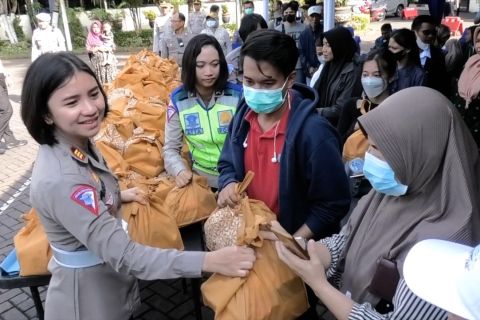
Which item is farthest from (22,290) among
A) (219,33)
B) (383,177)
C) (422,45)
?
(219,33)

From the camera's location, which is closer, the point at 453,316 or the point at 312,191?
the point at 453,316

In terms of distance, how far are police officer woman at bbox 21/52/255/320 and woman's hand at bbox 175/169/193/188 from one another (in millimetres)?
865

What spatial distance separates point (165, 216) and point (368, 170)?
1.17 m

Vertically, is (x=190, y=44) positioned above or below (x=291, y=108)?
above

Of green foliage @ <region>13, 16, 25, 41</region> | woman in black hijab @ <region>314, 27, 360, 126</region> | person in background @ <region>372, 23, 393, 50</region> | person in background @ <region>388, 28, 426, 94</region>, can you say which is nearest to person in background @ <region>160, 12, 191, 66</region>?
person in background @ <region>372, 23, 393, 50</region>

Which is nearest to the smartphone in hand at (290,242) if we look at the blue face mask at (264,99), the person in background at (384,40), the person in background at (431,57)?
the blue face mask at (264,99)

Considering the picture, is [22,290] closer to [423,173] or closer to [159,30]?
[423,173]

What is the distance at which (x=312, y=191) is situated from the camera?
190cm

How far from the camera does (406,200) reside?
1.57 metres

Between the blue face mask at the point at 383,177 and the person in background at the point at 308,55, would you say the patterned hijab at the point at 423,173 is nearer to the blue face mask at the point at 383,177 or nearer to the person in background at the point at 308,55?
the blue face mask at the point at 383,177

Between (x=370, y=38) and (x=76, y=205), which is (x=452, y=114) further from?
(x=370, y=38)

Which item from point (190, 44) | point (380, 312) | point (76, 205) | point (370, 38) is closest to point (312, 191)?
point (380, 312)

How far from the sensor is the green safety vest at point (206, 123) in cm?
272

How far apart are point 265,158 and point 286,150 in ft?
0.54
